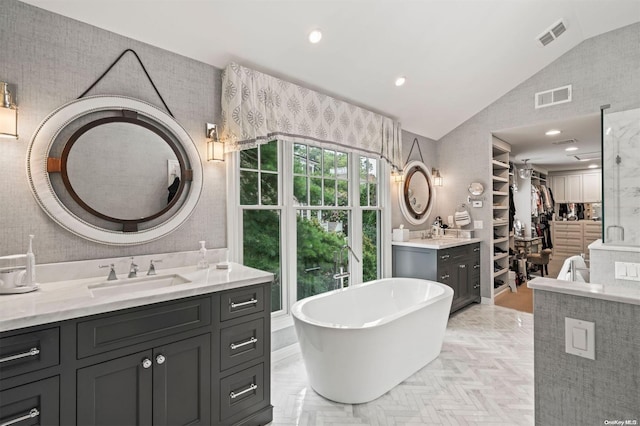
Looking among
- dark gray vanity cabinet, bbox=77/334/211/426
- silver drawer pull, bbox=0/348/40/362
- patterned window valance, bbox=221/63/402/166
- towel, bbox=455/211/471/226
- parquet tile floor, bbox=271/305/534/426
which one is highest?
patterned window valance, bbox=221/63/402/166

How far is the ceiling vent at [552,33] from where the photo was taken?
10.8 ft

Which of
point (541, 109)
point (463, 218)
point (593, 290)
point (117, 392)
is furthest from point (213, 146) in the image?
point (541, 109)

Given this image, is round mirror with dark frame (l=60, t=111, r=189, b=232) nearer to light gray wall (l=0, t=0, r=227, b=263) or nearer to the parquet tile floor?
light gray wall (l=0, t=0, r=227, b=263)

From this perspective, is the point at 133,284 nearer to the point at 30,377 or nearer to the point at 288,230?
the point at 30,377

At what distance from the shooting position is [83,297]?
1.56 m

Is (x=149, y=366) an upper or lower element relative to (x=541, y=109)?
lower

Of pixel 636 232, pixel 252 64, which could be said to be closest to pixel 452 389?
pixel 636 232

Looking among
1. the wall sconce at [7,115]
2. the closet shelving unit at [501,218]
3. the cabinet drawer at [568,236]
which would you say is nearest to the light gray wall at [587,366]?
the wall sconce at [7,115]

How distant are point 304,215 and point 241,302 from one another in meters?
1.44

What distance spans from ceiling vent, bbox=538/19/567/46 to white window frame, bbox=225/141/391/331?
6.86ft

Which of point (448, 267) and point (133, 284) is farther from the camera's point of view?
point (448, 267)

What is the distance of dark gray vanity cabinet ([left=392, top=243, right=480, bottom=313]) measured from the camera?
3.93m

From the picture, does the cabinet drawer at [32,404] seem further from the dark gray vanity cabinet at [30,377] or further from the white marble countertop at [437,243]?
the white marble countertop at [437,243]

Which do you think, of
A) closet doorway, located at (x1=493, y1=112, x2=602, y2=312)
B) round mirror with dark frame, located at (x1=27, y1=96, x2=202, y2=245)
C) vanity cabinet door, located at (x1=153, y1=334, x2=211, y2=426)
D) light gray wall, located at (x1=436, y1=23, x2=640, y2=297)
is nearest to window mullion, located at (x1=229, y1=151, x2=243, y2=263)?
round mirror with dark frame, located at (x1=27, y1=96, x2=202, y2=245)
